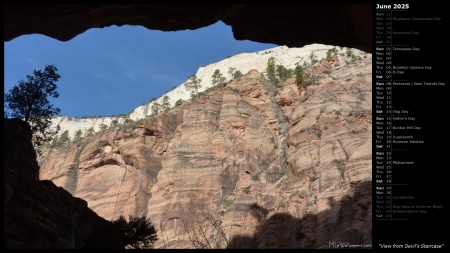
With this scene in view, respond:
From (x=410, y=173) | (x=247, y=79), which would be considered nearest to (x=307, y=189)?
(x=410, y=173)

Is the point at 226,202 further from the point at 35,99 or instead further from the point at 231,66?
the point at 231,66

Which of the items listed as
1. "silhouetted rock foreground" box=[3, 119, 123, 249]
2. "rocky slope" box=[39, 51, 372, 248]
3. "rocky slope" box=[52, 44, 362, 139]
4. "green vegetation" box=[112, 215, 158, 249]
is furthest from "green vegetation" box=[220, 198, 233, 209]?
"rocky slope" box=[52, 44, 362, 139]

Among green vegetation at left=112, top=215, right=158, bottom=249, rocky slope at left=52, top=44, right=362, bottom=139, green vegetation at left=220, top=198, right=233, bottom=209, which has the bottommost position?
green vegetation at left=112, top=215, right=158, bottom=249

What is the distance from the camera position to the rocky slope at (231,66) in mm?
128625

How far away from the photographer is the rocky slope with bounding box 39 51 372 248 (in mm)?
35688

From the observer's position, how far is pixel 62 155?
66.6 metres

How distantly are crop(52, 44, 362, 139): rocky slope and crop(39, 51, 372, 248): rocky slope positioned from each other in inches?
2435

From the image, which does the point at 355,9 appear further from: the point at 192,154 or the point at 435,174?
the point at 192,154

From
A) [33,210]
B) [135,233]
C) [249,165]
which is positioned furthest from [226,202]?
[33,210]

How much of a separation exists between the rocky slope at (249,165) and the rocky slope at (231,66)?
2435 inches

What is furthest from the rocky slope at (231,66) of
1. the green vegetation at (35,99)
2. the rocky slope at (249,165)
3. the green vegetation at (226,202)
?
the green vegetation at (35,99)

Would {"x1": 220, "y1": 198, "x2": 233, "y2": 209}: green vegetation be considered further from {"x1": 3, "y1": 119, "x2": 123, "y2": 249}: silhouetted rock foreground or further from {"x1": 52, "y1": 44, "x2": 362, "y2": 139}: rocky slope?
{"x1": 52, "y1": 44, "x2": 362, "y2": 139}: rocky slope

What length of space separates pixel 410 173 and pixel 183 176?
136 ft

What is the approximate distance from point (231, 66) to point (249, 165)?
90.4m
